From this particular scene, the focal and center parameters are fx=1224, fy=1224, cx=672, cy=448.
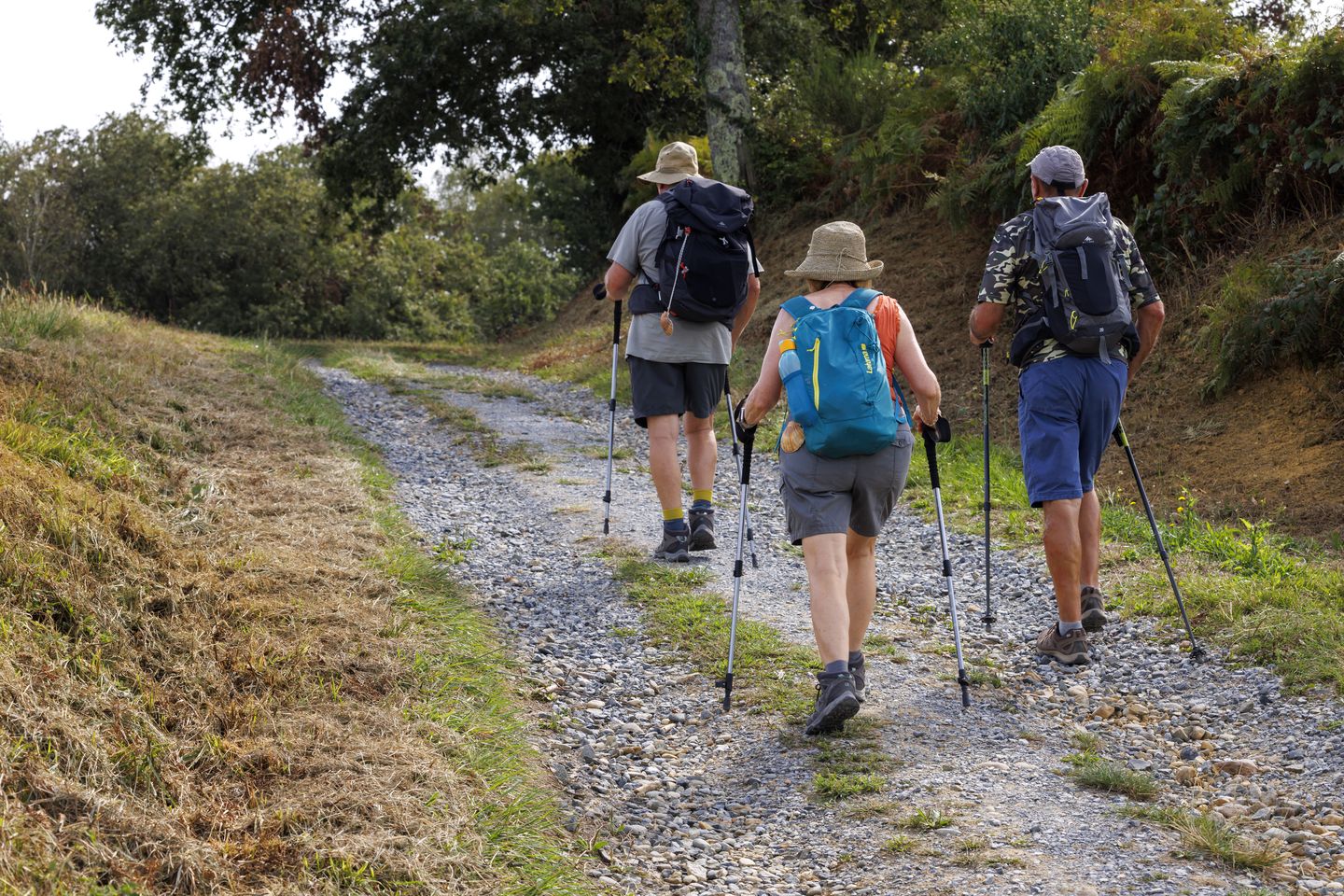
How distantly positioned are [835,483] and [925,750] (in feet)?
3.69

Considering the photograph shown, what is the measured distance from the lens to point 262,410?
1074 centimetres

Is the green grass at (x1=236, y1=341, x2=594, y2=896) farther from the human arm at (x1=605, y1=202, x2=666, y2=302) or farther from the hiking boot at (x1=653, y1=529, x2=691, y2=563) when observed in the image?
the human arm at (x1=605, y1=202, x2=666, y2=302)

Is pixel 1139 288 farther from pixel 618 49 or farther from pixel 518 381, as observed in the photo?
pixel 618 49

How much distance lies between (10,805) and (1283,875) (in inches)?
148

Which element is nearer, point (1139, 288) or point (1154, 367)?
point (1139, 288)

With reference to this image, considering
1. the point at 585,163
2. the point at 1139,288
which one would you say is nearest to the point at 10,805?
the point at 1139,288

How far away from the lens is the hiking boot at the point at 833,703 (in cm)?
493

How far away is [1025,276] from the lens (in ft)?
19.5

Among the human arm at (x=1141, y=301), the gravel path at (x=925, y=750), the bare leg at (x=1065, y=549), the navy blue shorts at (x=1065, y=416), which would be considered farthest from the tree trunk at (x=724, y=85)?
the bare leg at (x=1065, y=549)

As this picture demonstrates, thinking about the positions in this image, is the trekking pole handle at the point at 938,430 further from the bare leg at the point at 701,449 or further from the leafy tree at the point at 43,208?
the leafy tree at the point at 43,208

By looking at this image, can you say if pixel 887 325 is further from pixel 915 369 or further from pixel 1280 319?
pixel 1280 319

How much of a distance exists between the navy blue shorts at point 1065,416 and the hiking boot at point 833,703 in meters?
1.50

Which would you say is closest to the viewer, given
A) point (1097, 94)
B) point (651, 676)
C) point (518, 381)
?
point (651, 676)

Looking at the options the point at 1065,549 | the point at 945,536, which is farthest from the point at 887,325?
the point at 1065,549
